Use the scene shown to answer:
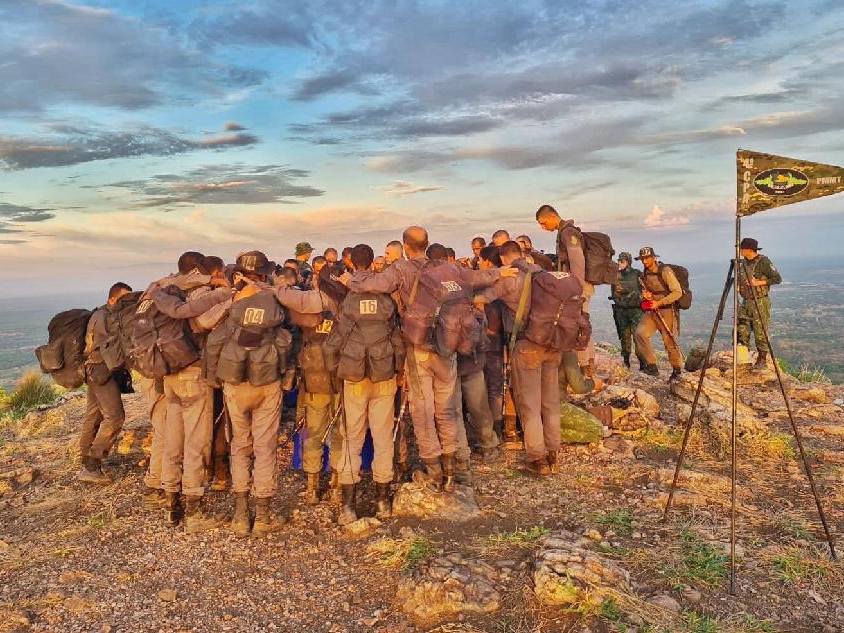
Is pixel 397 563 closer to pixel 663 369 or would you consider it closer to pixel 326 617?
pixel 326 617

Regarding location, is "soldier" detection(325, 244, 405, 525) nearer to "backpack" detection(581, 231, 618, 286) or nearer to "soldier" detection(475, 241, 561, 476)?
"soldier" detection(475, 241, 561, 476)

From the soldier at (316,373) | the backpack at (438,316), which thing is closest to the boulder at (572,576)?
the backpack at (438,316)

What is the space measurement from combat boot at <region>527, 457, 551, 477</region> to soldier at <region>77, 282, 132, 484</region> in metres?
5.52

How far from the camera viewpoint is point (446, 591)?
4.40 metres

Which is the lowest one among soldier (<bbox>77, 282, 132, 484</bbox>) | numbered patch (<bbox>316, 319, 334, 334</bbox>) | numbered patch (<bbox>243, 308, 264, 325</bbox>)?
soldier (<bbox>77, 282, 132, 484</bbox>)

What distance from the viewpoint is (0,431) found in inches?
419

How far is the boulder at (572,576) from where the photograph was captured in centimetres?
428

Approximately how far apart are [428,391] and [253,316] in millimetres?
2183

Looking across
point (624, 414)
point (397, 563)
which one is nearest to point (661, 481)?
point (624, 414)

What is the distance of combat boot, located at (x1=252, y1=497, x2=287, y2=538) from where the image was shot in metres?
5.80

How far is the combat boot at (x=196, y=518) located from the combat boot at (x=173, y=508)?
12cm

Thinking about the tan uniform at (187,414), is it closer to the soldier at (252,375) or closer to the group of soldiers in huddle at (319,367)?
the group of soldiers in huddle at (319,367)

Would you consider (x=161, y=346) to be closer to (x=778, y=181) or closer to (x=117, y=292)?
(x=117, y=292)

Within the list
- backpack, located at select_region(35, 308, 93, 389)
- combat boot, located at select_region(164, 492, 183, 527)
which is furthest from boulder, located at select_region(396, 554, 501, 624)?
backpack, located at select_region(35, 308, 93, 389)
